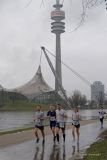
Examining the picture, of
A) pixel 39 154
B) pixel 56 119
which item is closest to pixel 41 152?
pixel 39 154

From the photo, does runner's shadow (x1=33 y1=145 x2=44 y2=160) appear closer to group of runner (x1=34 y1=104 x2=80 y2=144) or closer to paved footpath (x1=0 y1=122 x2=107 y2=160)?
paved footpath (x1=0 y1=122 x2=107 y2=160)

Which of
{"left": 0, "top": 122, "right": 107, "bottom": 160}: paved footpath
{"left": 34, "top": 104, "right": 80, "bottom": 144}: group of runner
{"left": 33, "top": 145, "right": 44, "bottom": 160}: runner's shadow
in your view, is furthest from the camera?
{"left": 34, "top": 104, "right": 80, "bottom": 144}: group of runner

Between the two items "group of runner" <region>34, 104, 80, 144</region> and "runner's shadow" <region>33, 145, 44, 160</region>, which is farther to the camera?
"group of runner" <region>34, 104, 80, 144</region>

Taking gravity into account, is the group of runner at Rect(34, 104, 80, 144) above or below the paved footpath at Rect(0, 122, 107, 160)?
above

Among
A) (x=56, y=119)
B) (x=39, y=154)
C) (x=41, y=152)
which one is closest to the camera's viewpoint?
(x=39, y=154)

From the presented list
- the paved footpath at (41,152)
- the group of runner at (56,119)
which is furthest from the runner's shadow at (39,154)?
the group of runner at (56,119)

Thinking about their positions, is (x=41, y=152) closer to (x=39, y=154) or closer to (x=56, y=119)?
(x=39, y=154)

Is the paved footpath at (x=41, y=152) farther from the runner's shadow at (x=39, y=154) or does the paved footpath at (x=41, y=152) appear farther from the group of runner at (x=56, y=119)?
the group of runner at (x=56, y=119)

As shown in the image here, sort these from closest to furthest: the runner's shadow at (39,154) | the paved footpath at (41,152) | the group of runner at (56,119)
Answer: the runner's shadow at (39,154), the paved footpath at (41,152), the group of runner at (56,119)

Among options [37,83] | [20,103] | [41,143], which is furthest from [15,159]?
[37,83]

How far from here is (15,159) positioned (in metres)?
14.4

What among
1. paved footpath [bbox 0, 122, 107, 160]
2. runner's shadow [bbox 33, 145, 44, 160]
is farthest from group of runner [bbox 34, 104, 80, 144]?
runner's shadow [bbox 33, 145, 44, 160]

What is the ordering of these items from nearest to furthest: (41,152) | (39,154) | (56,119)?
(39,154), (41,152), (56,119)

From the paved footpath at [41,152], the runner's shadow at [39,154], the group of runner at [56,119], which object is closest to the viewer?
the runner's shadow at [39,154]
